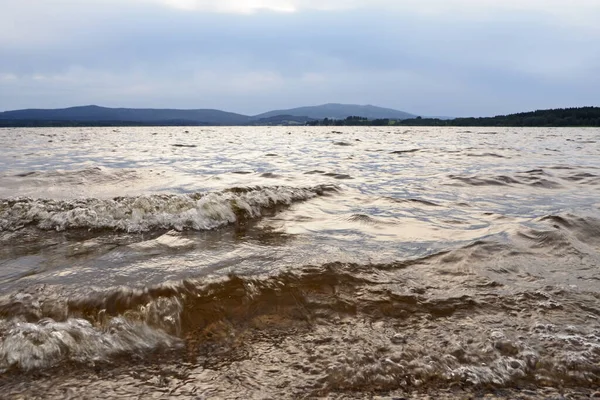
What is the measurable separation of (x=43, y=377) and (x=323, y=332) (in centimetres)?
178

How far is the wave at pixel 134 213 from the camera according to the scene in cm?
636

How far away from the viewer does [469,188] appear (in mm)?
10531

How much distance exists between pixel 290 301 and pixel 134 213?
4.01 meters

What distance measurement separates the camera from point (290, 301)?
3.62m

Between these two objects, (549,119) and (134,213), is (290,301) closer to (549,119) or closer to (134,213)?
(134,213)

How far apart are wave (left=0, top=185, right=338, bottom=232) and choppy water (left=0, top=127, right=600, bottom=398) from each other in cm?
3

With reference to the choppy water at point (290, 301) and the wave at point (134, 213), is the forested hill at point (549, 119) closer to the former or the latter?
the choppy water at point (290, 301)

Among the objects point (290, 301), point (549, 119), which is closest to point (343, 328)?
point (290, 301)

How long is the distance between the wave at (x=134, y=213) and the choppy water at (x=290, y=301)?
33 mm

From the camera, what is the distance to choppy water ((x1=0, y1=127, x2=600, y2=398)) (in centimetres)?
254

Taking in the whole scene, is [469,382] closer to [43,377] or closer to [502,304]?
[502,304]

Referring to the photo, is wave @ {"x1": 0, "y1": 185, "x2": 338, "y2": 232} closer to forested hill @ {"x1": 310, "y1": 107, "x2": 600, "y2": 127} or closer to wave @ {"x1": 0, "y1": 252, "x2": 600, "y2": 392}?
wave @ {"x1": 0, "y1": 252, "x2": 600, "y2": 392}

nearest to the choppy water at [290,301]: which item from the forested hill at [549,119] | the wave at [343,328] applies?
the wave at [343,328]

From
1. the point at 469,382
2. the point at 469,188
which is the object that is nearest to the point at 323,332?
the point at 469,382
